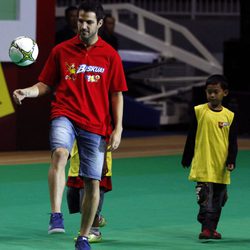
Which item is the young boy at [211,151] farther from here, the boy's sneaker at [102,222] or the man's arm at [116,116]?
the man's arm at [116,116]

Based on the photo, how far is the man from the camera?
9094mm

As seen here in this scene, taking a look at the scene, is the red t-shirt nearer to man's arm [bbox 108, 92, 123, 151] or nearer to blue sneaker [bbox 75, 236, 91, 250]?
man's arm [bbox 108, 92, 123, 151]

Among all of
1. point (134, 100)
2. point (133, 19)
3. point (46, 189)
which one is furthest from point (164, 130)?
point (46, 189)

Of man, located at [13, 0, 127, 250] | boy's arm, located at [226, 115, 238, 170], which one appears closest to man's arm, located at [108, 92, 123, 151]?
man, located at [13, 0, 127, 250]

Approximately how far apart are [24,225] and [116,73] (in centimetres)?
211

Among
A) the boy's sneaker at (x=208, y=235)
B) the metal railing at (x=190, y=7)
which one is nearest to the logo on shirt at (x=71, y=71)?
the boy's sneaker at (x=208, y=235)

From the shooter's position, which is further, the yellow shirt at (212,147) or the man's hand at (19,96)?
the yellow shirt at (212,147)

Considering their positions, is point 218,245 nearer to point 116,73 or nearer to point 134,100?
point 116,73

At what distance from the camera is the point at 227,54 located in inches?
840

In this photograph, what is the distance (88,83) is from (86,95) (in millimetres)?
101

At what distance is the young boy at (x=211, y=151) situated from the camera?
32.9 feet

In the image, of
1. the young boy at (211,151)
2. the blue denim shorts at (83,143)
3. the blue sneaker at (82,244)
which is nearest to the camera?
the blue sneaker at (82,244)

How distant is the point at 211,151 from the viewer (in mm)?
10062

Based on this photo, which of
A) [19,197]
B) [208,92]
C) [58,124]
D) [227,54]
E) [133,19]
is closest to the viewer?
[58,124]
